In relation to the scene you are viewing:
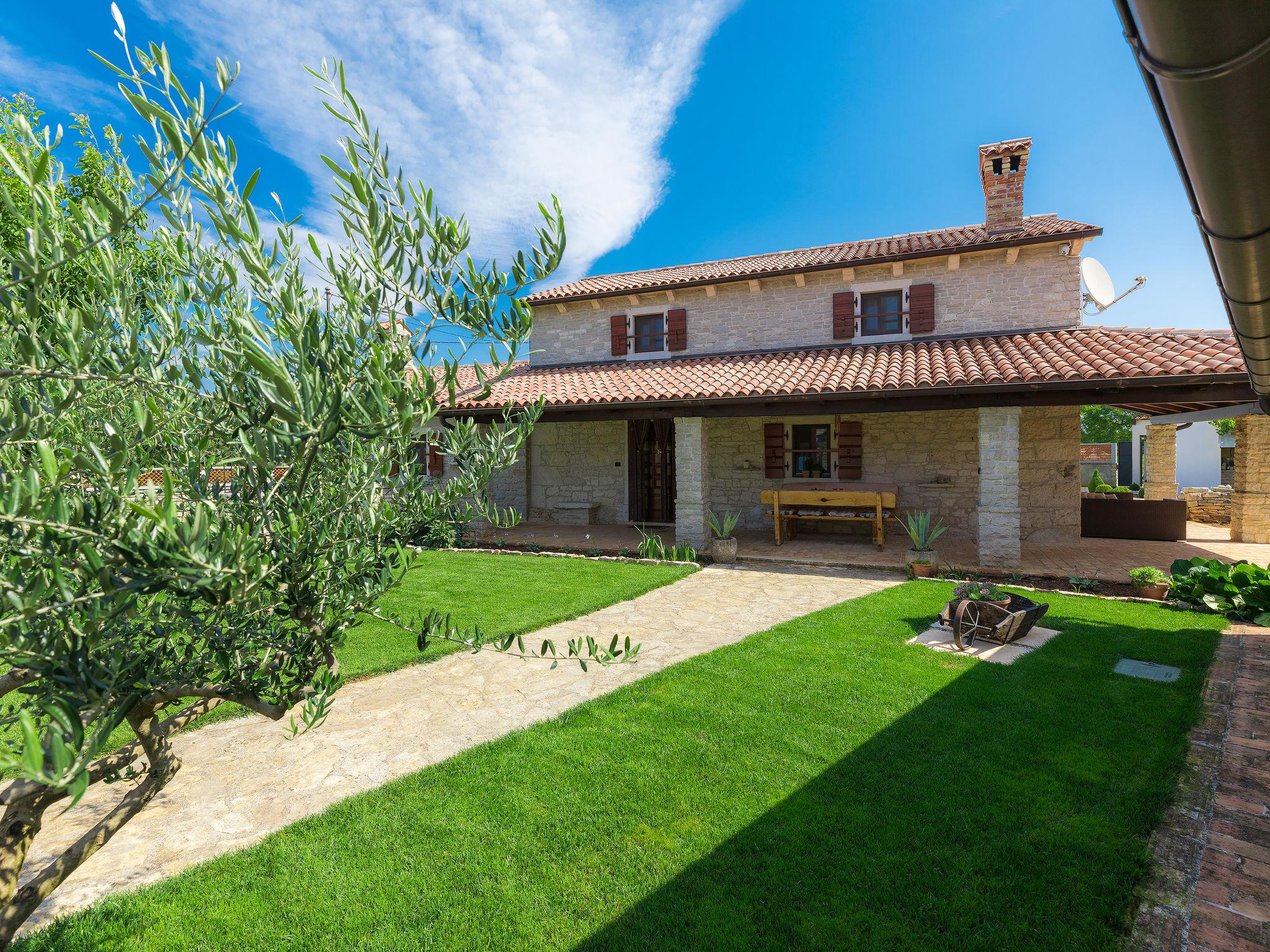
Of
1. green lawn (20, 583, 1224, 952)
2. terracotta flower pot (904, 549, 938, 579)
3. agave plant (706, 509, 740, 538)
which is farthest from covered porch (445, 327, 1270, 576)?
green lawn (20, 583, 1224, 952)

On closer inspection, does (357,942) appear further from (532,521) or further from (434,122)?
(532,521)

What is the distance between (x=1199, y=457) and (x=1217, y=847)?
33.7m

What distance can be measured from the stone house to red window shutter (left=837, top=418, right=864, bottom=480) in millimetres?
47

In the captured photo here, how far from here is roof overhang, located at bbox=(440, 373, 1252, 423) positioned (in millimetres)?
8039

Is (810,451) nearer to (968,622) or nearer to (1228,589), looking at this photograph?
(1228,589)

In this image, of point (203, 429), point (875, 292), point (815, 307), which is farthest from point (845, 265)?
point (203, 429)

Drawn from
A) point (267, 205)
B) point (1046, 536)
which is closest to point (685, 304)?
point (1046, 536)

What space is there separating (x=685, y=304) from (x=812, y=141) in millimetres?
4380

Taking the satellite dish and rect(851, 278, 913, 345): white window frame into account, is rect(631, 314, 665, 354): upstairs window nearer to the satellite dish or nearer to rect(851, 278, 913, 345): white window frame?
rect(851, 278, 913, 345): white window frame

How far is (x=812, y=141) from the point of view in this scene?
41.4 ft

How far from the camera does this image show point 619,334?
1488cm

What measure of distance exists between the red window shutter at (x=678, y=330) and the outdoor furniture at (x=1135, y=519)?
9.43 metres

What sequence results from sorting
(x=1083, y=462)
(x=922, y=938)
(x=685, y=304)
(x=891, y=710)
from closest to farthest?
(x=922, y=938), (x=891, y=710), (x=685, y=304), (x=1083, y=462)

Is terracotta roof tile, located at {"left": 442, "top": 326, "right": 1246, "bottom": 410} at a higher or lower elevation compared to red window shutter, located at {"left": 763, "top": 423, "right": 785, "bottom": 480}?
higher
